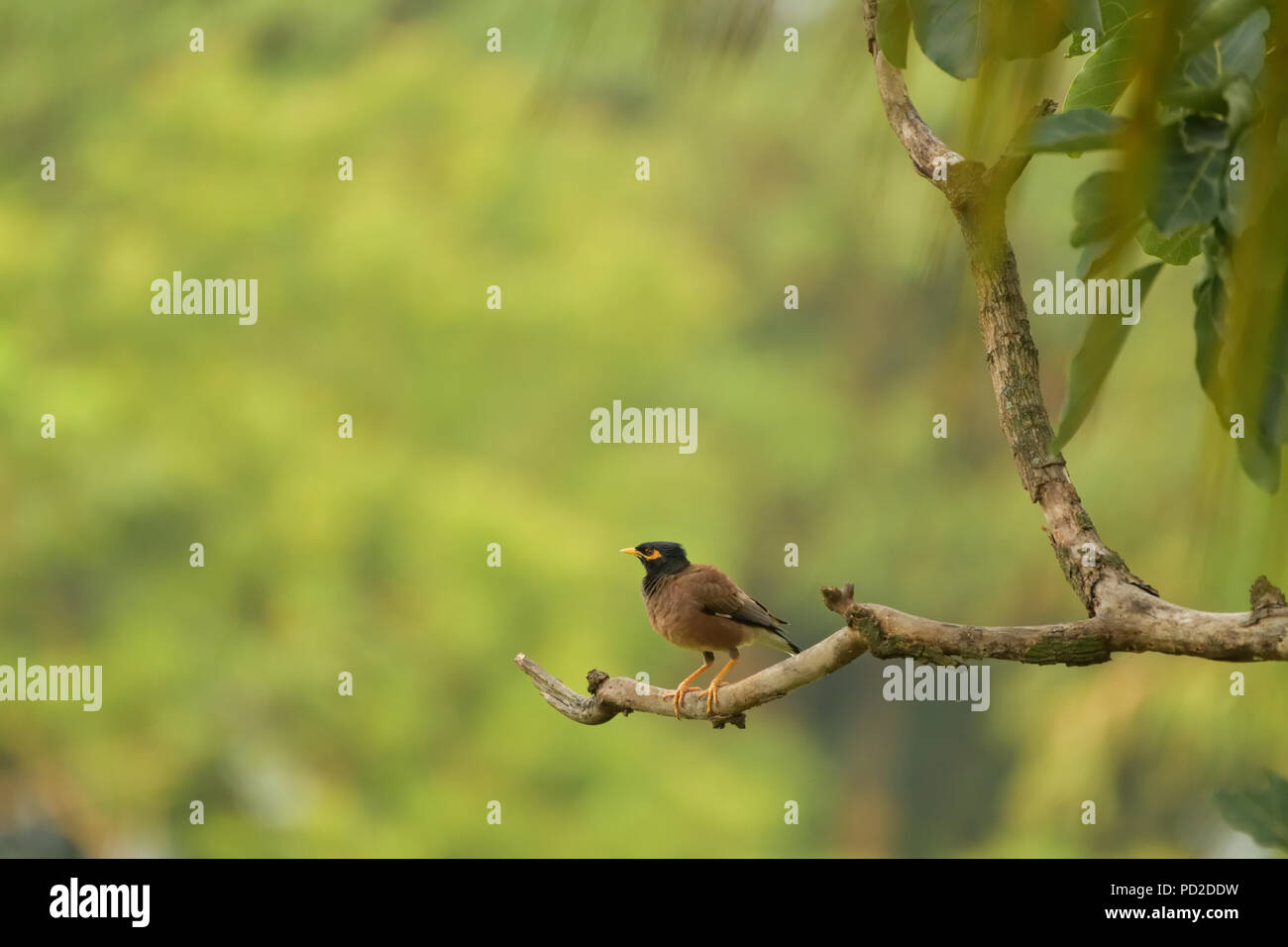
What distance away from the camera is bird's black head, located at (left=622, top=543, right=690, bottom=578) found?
3311 millimetres

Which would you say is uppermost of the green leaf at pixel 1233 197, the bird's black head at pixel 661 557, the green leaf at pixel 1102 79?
the green leaf at pixel 1102 79

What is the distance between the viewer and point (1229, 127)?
0.58 metres

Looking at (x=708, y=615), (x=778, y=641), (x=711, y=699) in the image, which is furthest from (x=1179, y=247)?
(x=778, y=641)

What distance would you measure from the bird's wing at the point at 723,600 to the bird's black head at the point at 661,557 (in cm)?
20

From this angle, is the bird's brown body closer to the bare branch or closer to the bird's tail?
the bird's tail

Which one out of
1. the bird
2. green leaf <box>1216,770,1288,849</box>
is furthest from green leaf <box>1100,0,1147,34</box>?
the bird

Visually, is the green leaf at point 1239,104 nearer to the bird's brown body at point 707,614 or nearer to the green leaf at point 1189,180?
Answer: the green leaf at point 1189,180

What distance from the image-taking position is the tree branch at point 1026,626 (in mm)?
1334

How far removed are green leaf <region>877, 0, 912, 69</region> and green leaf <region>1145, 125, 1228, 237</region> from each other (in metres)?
0.12

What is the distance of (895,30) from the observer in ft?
2.11

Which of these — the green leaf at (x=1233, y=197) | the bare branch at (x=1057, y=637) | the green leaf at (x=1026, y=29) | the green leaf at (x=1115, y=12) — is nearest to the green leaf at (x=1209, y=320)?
the green leaf at (x=1233, y=197)

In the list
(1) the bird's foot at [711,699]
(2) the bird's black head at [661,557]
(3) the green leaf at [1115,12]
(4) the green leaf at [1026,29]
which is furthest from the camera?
(2) the bird's black head at [661,557]

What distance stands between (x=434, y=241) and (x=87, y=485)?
270 cm
